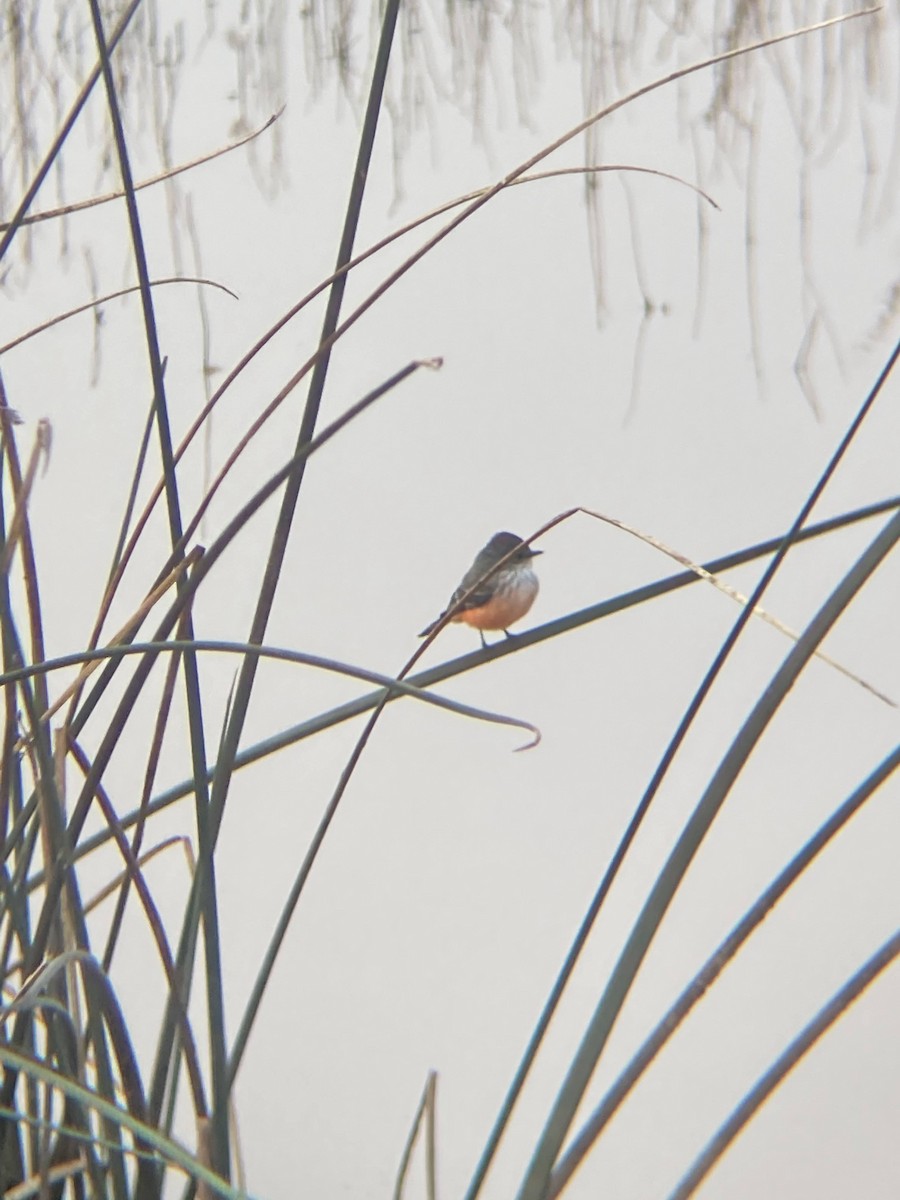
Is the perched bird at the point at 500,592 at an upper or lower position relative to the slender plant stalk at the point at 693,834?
upper

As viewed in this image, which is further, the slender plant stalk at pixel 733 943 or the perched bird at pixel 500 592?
the perched bird at pixel 500 592

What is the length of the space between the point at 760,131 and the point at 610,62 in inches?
6.7

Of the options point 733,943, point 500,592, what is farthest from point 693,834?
point 500,592

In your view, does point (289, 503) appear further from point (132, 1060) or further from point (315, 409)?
point (132, 1060)

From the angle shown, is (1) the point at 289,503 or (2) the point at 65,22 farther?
(2) the point at 65,22

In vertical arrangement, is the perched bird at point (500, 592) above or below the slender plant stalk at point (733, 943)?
above

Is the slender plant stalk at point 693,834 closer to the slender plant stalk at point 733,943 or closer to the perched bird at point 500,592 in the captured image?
the slender plant stalk at point 733,943

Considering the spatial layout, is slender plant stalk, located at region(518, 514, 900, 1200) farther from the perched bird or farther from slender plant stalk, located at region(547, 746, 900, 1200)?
the perched bird

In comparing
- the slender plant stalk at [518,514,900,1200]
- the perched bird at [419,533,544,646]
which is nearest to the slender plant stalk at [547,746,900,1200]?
the slender plant stalk at [518,514,900,1200]

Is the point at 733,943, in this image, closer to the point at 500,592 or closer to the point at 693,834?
the point at 693,834

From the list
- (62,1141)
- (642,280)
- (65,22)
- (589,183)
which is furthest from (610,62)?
(62,1141)

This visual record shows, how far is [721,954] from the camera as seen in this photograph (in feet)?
0.89

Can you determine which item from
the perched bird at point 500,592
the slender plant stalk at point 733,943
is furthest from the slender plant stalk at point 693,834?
the perched bird at point 500,592

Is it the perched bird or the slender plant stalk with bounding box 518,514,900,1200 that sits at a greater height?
the perched bird
